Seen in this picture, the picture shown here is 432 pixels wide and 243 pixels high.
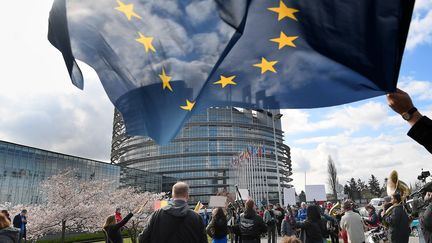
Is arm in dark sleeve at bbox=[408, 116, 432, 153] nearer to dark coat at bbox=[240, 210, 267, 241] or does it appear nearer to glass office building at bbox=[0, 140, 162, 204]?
dark coat at bbox=[240, 210, 267, 241]

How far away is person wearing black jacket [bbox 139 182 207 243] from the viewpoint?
3779 mm

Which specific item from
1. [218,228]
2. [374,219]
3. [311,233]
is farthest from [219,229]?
[374,219]

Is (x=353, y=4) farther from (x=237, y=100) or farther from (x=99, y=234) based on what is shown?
(x=99, y=234)

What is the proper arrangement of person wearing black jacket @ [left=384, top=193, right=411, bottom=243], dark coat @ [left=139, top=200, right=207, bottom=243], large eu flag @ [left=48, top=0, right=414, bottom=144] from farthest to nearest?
person wearing black jacket @ [left=384, top=193, right=411, bottom=243], dark coat @ [left=139, top=200, right=207, bottom=243], large eu flag @ [left=48, top=0, right=414, bottom=144]

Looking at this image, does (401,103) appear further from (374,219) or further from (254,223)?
(374,219)

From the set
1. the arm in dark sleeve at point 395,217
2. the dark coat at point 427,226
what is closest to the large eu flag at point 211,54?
the dark coat at point 427,226

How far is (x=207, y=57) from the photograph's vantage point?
337cm

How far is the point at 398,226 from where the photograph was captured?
699 cm

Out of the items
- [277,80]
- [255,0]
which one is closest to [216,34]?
[255,0]

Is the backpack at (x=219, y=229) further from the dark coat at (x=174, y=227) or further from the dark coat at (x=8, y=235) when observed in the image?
the dark coat at (x=174, y=227)

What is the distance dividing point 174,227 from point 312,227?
18.0ft

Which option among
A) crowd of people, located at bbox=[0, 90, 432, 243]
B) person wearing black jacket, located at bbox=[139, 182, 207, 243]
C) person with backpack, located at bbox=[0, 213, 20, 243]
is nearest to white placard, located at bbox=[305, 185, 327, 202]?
crowd of people, located at bbox=[0, 90, 432, 243]

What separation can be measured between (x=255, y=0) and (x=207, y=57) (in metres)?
0.69

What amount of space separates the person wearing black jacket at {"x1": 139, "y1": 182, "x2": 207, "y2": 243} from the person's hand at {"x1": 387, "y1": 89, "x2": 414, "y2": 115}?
2480 millimetres
